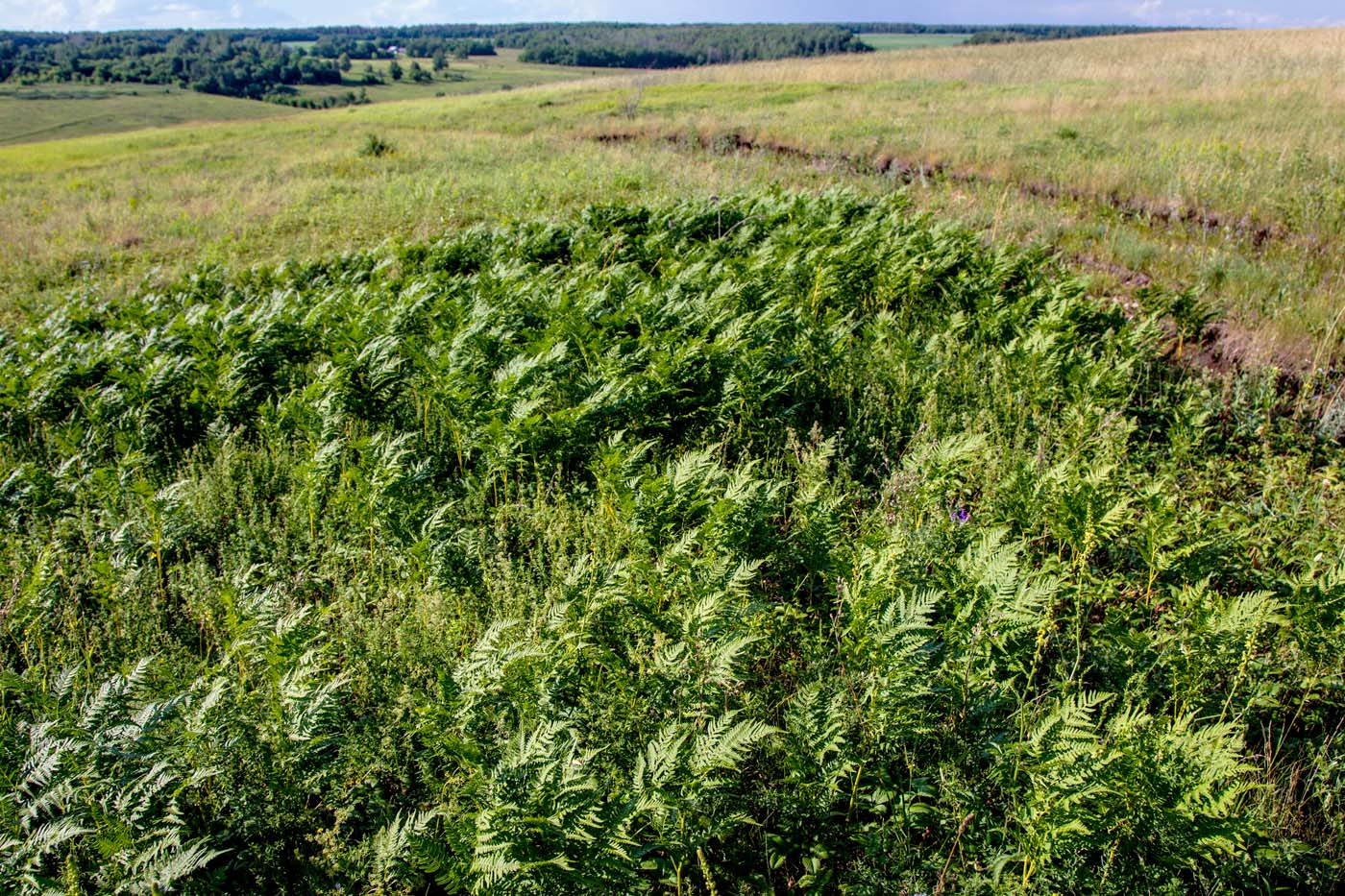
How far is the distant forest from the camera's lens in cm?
8494

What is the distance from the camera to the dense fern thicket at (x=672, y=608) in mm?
2209

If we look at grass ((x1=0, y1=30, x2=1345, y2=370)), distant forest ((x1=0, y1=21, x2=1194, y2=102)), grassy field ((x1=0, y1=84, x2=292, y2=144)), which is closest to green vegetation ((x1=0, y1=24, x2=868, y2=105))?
distant forest ((x1=0, y1=21, x2=1194, y2=102))

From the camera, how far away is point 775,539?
336 cm

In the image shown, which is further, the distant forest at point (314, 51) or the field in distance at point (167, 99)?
the distant forest at point (314, 51)

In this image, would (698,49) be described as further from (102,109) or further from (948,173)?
(948,173)

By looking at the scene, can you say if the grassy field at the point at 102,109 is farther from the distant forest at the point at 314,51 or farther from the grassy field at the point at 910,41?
the grassy field at the point at 910,41

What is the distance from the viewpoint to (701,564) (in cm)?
298

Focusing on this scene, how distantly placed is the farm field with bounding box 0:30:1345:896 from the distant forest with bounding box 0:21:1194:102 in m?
65.5

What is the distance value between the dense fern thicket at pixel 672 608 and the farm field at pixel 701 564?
23 millimetres

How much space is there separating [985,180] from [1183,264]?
16.8ft

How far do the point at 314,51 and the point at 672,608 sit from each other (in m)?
154

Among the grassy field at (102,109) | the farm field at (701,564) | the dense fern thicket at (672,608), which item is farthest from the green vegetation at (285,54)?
the dense fern thicket at (672,608)

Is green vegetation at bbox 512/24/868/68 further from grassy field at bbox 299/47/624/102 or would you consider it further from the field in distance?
the field in distance

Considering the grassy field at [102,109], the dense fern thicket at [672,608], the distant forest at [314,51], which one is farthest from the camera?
the distant forest at [314,51]
